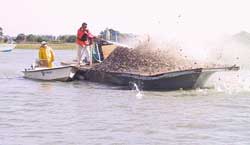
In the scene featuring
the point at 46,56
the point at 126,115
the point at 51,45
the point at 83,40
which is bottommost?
the point at 126,115

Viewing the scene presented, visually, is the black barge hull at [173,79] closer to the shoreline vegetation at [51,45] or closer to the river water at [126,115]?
the river water at [126,115]

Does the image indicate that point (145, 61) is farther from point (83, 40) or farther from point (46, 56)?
point (46, 56)

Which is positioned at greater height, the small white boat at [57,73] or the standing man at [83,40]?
the standing man at [83,40]

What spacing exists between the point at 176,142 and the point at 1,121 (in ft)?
13.0

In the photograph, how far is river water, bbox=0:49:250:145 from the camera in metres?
11.5

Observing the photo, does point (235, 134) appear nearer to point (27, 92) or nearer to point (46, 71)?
point (27, 92)

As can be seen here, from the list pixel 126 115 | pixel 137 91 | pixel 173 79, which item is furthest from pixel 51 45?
pixel 126 115

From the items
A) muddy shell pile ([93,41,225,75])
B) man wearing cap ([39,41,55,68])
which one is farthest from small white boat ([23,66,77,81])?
muddy shell pile ([93,41,225,75])

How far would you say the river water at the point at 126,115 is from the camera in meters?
11.5

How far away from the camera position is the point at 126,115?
14.4 meters

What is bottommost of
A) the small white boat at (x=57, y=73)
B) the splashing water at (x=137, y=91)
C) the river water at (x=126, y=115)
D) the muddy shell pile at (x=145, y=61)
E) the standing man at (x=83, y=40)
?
the river water at (x=126, y=115)

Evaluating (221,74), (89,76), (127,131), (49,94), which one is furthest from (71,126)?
(89,76)

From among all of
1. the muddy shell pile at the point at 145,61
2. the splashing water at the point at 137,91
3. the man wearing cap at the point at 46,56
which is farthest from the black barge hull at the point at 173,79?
the man wearing cap at the point at 46,56

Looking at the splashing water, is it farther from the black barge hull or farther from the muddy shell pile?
the muddy shell pile
